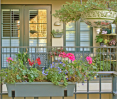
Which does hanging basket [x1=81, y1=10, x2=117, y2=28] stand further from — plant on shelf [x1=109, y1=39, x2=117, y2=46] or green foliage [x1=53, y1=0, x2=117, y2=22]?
plant on shelf [x1=109, y1=39, x2=117, y2=46]

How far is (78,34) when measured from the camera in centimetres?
A: 625

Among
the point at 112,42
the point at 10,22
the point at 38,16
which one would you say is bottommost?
the point at 112,42

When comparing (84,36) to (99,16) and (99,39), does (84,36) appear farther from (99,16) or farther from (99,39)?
(99,16)

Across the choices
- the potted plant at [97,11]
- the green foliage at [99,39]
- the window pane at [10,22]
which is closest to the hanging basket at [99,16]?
the potted plant at [97,11]

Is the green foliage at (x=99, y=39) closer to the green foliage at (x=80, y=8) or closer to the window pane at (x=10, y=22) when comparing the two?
the window pane at (x=10, y=22)

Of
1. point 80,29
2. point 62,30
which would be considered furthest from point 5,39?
point 80,29

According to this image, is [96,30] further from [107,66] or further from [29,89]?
[29,89]

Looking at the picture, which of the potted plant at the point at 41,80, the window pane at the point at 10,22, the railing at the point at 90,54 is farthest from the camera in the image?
the window pane at the point at 10,22

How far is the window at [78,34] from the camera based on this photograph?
246 inches

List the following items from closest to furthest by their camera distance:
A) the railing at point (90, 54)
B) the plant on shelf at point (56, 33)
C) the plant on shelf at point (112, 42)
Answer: the railing at point (90, 54) → the plant on shelf at point (112, 42) → the plant on shelf at point (56, 33)

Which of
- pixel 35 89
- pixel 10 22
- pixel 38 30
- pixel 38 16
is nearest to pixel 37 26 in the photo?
pixel 38 30

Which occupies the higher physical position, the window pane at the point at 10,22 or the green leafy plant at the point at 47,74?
the window pane at the point at 10,22

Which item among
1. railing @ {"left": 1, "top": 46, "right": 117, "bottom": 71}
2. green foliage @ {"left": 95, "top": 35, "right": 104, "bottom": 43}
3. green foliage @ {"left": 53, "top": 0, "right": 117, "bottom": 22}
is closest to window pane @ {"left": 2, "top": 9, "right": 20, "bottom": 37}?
railing @ {"left": 1, "top": 46, "right": 117, "bottom": 71}

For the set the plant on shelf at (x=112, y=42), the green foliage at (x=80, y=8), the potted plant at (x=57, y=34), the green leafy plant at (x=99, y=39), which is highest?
the green foliage at (x=80, y=8)
